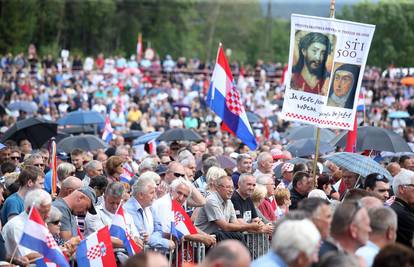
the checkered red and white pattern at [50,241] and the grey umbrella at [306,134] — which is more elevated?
the checkered red and white pattern at [50,241]

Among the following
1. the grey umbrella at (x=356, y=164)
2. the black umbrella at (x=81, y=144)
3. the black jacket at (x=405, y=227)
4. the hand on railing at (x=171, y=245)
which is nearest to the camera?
the black jacket at (x=405, y=227)

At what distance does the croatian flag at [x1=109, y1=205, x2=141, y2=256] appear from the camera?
11031 mm

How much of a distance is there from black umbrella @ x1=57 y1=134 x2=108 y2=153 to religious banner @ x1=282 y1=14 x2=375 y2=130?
6995 mm

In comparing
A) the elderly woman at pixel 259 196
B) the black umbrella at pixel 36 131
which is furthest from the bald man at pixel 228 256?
the black umbrella at pixel 36 131

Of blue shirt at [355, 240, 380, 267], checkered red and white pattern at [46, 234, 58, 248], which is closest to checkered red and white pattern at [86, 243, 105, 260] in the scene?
checkered red and white pattern at [46, 234, 58, 248]

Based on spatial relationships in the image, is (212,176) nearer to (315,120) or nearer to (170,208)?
(170,208)

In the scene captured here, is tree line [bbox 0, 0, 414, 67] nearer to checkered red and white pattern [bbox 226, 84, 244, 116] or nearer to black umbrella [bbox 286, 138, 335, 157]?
black umbrella [bbox 286, 138, 335, 157]

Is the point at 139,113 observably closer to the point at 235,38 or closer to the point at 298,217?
the point at 298,217

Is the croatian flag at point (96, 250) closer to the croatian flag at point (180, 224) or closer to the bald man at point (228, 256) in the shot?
the croatian flag at point (180, 224)

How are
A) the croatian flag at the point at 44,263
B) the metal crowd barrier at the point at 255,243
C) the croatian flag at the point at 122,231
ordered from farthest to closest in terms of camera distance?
the metal crowd barrier at the point at 255,243
the croatian flag at the point at 122,231
the croatian flag at the point at 44,263

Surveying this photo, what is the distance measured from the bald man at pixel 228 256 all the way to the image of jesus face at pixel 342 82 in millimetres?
7095

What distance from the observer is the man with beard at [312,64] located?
44.8ft

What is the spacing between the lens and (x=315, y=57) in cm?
1368

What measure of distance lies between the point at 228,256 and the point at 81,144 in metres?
13.5
